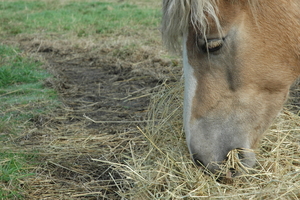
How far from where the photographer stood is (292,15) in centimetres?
180

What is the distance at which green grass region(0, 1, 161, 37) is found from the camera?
821cm

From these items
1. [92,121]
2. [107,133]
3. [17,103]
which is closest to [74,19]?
[17,103]

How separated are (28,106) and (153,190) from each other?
2193mm

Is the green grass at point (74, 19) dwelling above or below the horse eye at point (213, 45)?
below

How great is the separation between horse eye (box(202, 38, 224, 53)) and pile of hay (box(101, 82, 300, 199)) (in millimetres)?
654

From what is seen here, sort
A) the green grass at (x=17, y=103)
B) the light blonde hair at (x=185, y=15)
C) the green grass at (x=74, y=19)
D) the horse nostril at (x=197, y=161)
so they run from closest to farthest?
the light blonde hair at (x=185, y=15)
the horse nostril at (x=197, y=161)
the green grass at (x=17, y=103)
the green grass at (x=74, y=19)

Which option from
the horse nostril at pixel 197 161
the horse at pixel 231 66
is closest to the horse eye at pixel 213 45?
the horse at pixel 231 66

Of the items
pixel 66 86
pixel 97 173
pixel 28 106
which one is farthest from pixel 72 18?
pixel 97 173

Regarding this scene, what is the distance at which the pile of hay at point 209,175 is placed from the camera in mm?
1747

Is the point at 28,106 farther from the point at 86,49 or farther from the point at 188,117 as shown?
the point at 86,49

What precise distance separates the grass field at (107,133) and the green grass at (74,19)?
1.61 meters

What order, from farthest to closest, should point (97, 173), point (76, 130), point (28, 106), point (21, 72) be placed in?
point (21, 72)
point (28, 106)
point (76, 130)
point (97, 173)

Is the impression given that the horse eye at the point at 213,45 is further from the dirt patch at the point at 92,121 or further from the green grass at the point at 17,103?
the green grass at the point at 17,103

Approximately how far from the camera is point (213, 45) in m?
1.76
